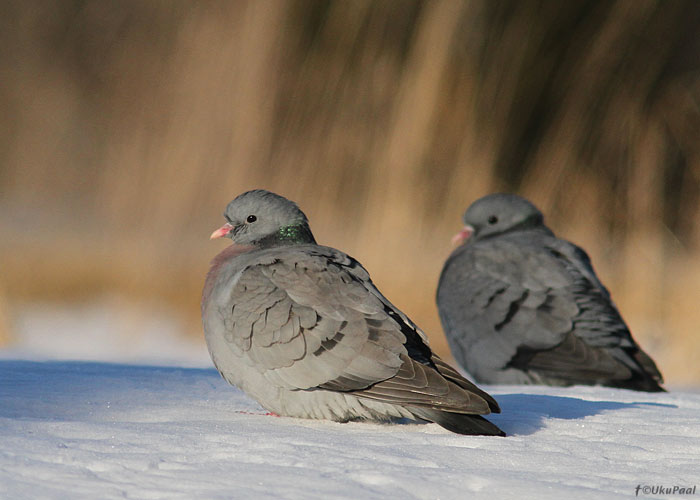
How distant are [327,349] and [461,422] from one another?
16.6 inches

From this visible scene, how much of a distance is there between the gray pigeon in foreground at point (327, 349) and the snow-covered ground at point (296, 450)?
0.07 metres

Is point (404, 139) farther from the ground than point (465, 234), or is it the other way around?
point (404, 139)

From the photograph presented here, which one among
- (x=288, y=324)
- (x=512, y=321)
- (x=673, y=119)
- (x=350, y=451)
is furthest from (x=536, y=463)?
(x=673, y=119)

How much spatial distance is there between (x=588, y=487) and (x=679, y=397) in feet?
7.17

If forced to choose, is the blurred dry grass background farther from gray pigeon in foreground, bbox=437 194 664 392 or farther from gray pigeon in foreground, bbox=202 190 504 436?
gray pigeon in foreground, bbox=202 190 504 436

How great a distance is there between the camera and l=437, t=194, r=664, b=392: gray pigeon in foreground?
4629 millimetres

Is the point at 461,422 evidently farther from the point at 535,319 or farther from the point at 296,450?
the point at 535,319

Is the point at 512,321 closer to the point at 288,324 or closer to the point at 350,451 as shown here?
the point at 288,324

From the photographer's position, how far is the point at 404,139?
6699 mm

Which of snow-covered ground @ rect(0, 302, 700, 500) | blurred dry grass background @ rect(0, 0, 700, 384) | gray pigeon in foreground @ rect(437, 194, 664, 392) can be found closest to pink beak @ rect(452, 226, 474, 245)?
gray pigeon in foreground @ rect(437, 194, 664, 392)

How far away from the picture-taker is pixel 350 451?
226cm

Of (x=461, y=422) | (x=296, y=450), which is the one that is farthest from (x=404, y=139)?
(x=296, y=450)

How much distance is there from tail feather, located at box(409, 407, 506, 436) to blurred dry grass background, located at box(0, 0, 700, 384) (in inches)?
156

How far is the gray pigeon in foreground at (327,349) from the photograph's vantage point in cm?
262
